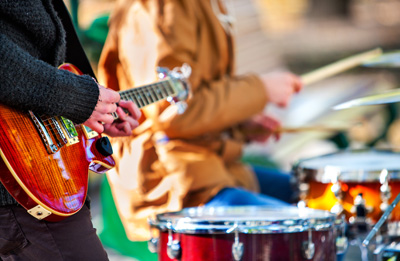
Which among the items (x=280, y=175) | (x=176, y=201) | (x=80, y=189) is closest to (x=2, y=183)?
(x=80, y=189)

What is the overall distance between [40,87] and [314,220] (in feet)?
2.78

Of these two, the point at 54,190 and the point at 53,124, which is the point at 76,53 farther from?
the point at 54,190

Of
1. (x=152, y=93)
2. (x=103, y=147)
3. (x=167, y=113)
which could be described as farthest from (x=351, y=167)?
(x=103, y=147)

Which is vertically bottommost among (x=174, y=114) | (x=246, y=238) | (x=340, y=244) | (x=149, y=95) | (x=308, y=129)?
(x=340, y=244)

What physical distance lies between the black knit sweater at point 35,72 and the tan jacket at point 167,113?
2.82ft

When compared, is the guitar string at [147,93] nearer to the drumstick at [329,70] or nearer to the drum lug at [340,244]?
the drum lug at [340,244]

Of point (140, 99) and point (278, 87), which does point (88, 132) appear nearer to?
point (140, 99)

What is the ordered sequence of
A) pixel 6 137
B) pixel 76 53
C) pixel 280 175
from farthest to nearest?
pixel 280 175, pixel 76 53, pixel 6 137

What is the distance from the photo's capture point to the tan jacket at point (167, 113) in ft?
7.61

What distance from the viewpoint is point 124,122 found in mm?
1665

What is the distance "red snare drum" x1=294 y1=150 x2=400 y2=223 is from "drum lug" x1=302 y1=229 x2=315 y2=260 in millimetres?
639

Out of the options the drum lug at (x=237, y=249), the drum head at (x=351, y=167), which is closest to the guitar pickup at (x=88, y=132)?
the drum lug at (x=237, y=249)

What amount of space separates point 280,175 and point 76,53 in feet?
4.60

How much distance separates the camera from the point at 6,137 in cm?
129
